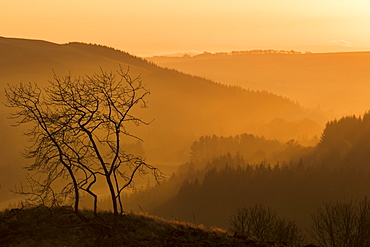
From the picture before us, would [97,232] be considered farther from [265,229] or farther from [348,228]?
[265,229]

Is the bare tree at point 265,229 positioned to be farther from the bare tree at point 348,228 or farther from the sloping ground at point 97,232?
the sloping ground at point 97,232

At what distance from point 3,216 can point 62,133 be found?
6.65 m

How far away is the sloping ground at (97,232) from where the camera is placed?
27.6m

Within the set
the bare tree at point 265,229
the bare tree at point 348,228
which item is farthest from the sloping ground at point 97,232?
the bare tree at point 265,229

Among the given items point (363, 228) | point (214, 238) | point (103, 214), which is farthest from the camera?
point (363, 228)

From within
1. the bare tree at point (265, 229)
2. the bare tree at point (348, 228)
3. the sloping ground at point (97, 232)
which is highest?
the sloping ground at point (97, 232)

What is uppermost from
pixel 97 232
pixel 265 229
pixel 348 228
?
pixel 97 232

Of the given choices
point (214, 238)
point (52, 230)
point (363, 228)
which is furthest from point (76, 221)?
point (363, 228)

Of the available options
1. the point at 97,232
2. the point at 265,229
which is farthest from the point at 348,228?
the point at 97,232

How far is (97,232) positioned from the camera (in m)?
28.6

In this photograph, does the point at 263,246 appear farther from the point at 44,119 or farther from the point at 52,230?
the point at 44,119

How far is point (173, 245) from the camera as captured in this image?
27734 mm

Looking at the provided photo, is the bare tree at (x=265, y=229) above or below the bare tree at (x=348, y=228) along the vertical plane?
below

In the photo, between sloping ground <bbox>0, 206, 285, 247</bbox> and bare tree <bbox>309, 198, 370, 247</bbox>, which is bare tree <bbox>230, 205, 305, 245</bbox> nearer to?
bare tree <bbox>309, 198, 370, 247</bbox>
